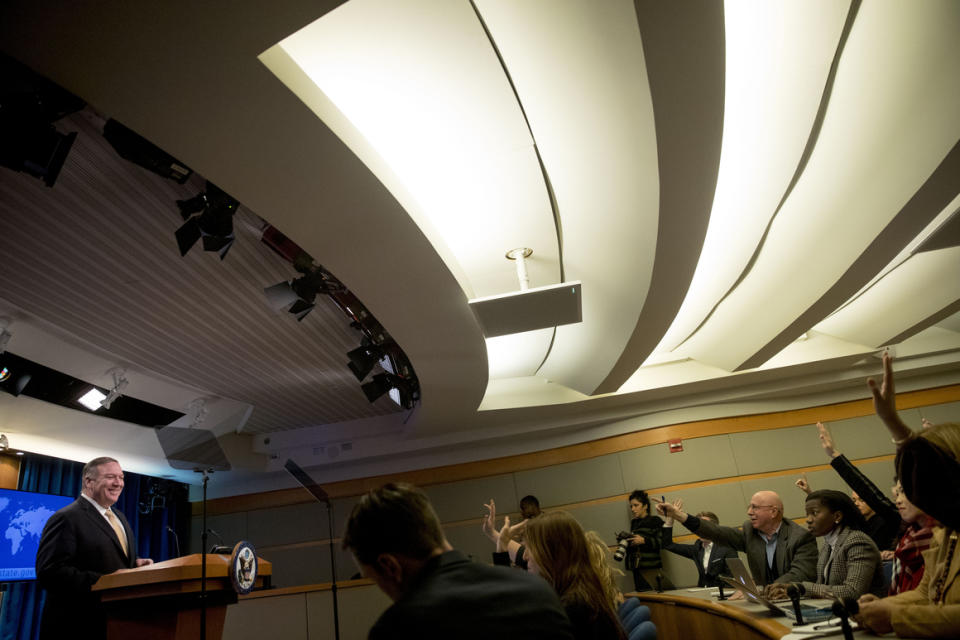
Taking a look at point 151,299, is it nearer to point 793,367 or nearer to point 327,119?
point 327,119

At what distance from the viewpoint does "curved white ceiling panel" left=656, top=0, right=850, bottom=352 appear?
2676 millimetres

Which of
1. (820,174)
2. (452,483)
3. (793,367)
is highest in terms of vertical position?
(820,174)

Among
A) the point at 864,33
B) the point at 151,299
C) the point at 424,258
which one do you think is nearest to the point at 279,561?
the point at 151,299

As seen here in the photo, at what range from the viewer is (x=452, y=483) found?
8117 mm

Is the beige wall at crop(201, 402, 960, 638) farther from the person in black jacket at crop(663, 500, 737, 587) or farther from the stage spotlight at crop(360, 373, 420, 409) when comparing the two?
the stage spotlight at crop(360, 373, 420, 409)

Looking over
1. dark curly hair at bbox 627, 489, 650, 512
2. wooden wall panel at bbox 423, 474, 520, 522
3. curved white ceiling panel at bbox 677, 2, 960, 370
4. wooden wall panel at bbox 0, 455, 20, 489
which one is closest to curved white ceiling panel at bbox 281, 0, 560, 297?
Result: curved white ceiling panel at bbox 677, 2, 960, 370

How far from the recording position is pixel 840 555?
307 cm

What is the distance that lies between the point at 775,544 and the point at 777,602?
759mm

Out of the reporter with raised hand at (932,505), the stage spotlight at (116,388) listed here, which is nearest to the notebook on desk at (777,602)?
the reporter with raised hand at (932,505)

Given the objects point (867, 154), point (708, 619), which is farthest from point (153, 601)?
point (867, 154)

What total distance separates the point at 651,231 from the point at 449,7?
1757mm

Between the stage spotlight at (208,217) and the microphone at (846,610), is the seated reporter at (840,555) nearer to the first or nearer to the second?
the microphone at (846,610)

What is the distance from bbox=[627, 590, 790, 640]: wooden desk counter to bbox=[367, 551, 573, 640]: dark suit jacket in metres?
1.59

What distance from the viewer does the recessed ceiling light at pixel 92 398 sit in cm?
538
